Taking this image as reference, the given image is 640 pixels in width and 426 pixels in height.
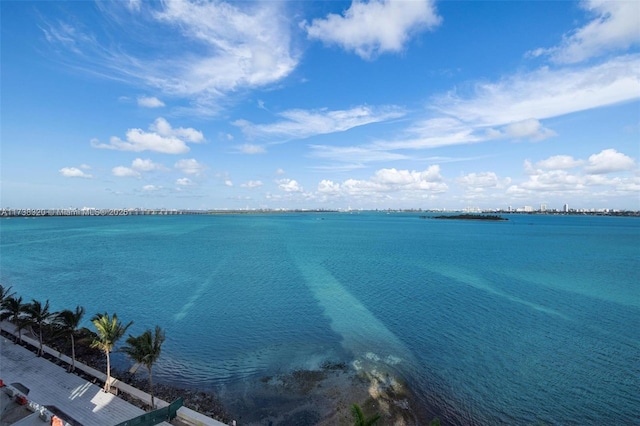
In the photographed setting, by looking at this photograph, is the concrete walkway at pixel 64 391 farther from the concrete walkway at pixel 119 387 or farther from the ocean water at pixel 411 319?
the ocean water at pixel 411 319

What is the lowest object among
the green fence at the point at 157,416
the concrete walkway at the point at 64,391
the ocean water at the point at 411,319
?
the ocean water at the point at 411,319

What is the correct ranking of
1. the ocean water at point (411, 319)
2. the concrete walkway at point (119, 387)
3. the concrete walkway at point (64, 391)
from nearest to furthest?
the concrete walkway at point (119, 387)
the concrete walkway at point (64, 391)
the ocean water at point (411, 319)

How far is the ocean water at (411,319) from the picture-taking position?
25.5 metres

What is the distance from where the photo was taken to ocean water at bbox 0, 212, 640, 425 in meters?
25.5

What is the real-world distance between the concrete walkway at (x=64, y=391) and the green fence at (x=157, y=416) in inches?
16.6

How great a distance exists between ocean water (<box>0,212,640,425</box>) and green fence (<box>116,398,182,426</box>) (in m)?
5.65

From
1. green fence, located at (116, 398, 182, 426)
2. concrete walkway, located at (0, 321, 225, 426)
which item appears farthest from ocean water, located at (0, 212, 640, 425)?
green fence, located at (116, 398, 182, 426)

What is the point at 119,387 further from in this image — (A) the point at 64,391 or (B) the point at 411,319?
(B) the point at 411,319

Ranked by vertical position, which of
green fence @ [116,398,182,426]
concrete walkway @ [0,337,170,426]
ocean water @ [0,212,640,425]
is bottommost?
ocean water @ [0,212,640,425]

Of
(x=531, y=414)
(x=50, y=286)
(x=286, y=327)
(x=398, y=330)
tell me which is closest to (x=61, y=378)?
(x=286, y=327)

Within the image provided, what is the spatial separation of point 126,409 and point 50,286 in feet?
157

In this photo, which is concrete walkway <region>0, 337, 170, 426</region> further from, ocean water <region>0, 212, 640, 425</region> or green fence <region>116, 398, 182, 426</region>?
ocean water <region>0, 212, 640, 425</region>

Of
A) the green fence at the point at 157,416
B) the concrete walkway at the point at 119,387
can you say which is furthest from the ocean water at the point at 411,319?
the green fence at the point at 157,416

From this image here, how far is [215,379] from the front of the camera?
26812mm
